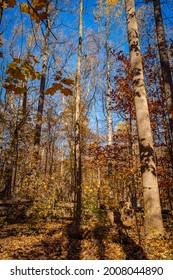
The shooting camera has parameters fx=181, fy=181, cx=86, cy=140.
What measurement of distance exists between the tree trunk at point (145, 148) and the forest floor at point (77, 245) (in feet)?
1.32

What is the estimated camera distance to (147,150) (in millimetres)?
4520

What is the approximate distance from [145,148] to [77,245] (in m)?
2.94

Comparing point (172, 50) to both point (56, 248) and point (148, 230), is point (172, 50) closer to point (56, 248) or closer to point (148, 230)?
point (148, 230)

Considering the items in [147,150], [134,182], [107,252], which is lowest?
[107,252]

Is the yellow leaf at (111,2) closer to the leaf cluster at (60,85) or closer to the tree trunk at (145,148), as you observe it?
the tree trunk at (145,148)

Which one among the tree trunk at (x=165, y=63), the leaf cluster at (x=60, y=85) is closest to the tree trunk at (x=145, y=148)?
the tree trunk at (x=165, y=63)

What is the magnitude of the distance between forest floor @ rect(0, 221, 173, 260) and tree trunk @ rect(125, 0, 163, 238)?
15.8 inches

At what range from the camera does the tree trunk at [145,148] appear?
13.5 feet

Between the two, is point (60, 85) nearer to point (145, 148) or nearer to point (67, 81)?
point (67, 81)

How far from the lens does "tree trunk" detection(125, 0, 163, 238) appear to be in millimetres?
4129

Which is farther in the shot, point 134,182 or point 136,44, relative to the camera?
point 136,44

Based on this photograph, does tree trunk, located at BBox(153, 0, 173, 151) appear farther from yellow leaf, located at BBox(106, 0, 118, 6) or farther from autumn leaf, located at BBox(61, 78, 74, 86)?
yellow leaf, located at BBox(106, 0, 118, 6)
